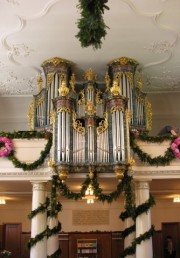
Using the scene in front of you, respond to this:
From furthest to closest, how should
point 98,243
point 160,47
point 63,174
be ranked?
1. point 98,243
2. point 160,47
3. point 63,174

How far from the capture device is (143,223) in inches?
422

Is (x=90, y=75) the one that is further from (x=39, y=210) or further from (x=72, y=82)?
(x=39, y=210)

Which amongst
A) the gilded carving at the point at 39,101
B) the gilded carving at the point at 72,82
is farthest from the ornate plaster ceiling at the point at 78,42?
the gilded carving at the point at 39,101

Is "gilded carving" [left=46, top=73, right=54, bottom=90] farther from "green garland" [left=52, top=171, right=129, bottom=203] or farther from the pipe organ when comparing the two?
"green garland" [left=52, top=171, right=129, bottom=203]

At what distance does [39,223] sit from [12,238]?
607 centimetres

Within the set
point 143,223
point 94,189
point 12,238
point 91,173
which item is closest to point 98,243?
point 12,238

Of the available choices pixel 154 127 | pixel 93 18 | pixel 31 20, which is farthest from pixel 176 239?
pixel 93 18

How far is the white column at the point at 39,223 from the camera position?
10.4m

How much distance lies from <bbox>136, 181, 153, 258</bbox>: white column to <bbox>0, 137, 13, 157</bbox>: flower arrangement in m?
3.76

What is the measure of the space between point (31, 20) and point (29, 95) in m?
5.25

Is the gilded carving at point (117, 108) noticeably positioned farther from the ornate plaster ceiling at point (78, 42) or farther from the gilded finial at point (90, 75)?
the gilded finial at point (90, 75)

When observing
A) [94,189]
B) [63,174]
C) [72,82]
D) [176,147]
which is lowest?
[94,189]

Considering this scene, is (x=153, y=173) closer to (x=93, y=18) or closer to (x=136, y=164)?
(x=136, y=164)

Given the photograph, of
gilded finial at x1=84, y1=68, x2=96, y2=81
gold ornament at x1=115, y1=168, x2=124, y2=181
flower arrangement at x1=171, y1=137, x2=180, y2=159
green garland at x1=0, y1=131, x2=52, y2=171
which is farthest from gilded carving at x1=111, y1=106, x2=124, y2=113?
gilded finial at x1=84, y1=68, x2=96, y2=81
